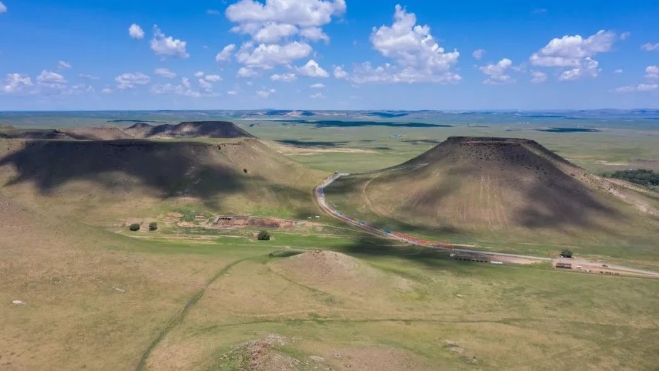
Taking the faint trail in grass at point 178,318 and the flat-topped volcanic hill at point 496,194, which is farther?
the flat-topped volcanic hill at point 496,194

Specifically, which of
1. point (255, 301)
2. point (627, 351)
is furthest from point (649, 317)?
point (255, 301)

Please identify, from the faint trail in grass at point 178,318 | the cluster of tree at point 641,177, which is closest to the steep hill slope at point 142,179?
the faint trail in grass at point 178,318

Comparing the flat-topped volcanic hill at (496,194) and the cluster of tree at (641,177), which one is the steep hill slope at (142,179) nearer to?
the flat-topped volcanic hill at (496,194)

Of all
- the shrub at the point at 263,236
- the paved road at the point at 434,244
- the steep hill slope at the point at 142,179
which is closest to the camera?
the paved road at the point at 434,244

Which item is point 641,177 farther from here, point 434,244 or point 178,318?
point 178,318

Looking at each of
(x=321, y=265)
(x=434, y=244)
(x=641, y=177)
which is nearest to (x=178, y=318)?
(x=321, y=265)

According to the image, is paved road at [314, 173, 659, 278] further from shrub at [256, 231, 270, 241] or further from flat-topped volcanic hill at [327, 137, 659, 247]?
shrub at [256, 231, 270, 241]

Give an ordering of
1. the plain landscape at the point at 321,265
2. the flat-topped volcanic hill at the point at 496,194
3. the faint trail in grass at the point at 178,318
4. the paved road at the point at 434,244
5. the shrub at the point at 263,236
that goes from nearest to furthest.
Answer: the faint trail in grass at the point at 178,318 → the plain landscape at the point at 321,265 → the paved road at the point at 434,244 → the shrub at the point at 263,236 → the flat-topped volcanic hill at the point at 496,194

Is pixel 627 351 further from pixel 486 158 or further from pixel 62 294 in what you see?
pixel 486 158
